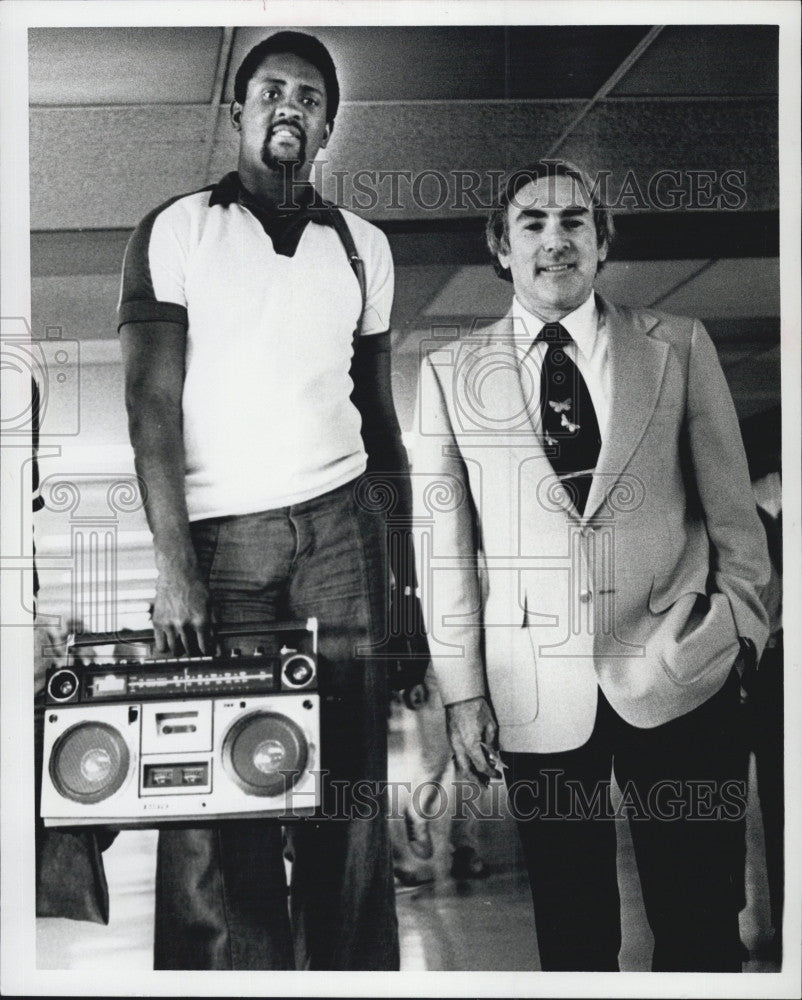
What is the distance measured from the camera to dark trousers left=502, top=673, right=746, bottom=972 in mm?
2486

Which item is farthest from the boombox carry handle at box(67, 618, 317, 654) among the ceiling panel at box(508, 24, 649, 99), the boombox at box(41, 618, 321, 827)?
the ceiling panel at box(508, 24, 649, 99)

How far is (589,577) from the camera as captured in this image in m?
2.51

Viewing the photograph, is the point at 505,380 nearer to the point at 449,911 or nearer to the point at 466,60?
the point at 466,60

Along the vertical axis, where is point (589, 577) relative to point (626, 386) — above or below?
below

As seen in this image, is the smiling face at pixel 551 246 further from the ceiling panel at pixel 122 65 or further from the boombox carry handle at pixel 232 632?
the boombox carry handle at pixel 232 632

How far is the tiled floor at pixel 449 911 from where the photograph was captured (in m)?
2.47

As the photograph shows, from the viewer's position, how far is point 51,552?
2537mm

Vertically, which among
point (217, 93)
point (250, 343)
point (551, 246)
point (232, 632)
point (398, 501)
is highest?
point (217, 93)

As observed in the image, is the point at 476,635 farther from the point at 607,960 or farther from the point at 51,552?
the point at 51,552

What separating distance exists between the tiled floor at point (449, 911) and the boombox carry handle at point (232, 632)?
0.97 feet

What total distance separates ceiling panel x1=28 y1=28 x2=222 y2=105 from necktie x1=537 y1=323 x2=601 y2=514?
104cm

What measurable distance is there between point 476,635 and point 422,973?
826mm

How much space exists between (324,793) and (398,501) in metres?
0.71

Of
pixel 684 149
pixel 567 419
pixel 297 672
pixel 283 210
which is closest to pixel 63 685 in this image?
pixel 297 672
